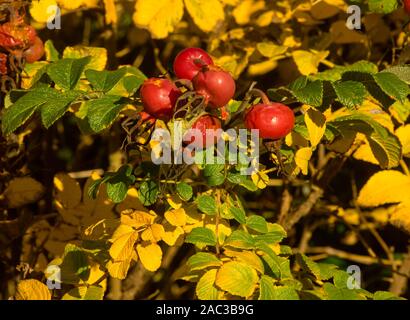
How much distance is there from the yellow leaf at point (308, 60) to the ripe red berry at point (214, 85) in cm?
48

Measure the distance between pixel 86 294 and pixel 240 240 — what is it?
1.22ft

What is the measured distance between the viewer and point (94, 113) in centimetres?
121

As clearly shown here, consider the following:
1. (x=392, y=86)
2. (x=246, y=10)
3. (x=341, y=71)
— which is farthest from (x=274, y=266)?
(x=246, y=10)

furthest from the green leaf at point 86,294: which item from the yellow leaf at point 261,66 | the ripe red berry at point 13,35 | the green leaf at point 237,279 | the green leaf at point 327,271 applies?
the yellow leaf at point 261,66

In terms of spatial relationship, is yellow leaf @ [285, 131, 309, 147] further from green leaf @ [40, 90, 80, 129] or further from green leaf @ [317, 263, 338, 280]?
green leaf @ [40, 90, 80, 129]

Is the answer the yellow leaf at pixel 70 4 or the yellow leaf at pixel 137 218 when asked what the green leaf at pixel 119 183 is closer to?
the yellow leaf at pixel 137 218

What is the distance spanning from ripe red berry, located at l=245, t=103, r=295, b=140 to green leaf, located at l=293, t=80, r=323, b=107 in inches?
1.6

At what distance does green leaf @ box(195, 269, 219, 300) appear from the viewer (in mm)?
1165

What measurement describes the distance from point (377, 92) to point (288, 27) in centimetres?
64

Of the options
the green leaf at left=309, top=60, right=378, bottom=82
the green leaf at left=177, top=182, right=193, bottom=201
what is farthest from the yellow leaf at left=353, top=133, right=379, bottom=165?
the green leaf at left=177, top=182, right=193, bottom=201

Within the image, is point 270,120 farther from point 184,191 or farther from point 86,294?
point 86,294

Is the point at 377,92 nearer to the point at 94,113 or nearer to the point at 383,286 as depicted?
the point at 94,113

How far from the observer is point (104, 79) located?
1315 millimetres
